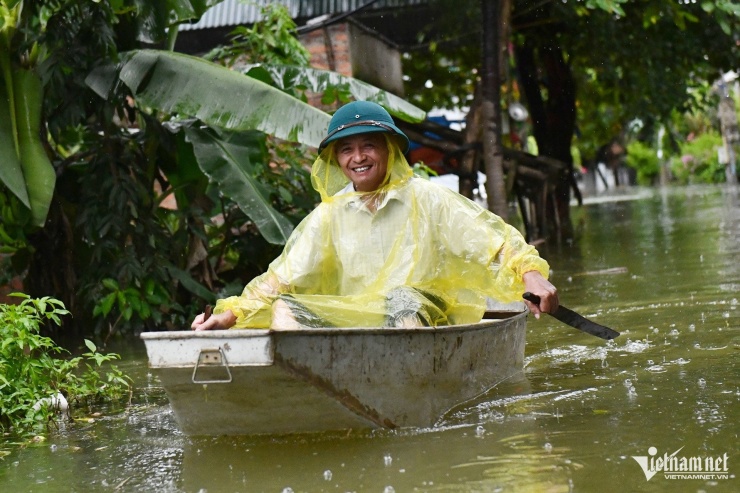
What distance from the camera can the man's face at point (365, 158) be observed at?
521 cm

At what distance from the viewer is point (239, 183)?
803 centimetres

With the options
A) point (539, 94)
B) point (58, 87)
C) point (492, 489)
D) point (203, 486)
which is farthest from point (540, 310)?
point (539, 94)

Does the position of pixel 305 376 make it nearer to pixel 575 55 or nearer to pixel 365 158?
pixel 365 158

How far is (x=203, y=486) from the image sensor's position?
4.24 metres

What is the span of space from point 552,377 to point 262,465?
2.18 m

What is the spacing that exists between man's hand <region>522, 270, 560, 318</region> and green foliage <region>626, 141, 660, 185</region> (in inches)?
1734

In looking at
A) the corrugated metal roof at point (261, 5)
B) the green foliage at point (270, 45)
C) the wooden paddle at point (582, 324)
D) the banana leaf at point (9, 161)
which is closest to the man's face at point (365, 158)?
the wooden paddle at point (582, 324)

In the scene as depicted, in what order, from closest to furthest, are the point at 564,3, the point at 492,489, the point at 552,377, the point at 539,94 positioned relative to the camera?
the point at 492,489 → the point at 552,377 → the point at 564,3 → the point at 539,94

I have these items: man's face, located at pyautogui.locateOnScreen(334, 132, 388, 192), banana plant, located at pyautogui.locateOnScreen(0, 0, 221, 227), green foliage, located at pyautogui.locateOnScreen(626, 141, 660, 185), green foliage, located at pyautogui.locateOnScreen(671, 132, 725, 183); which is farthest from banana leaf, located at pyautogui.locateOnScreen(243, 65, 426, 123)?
green foliage, located at pyautogui.locateOnScreen(626, 141, 660, 185)

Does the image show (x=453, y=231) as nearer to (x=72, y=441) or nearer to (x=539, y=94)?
(x=72, y=441)

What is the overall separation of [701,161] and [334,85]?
118 feet

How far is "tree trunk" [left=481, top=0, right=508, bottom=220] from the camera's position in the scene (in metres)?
12.9

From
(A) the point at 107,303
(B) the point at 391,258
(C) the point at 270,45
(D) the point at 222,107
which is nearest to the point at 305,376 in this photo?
(B) the point at 391,258

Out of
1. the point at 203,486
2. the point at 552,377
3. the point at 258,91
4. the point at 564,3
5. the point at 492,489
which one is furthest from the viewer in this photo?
the point at 564,3
